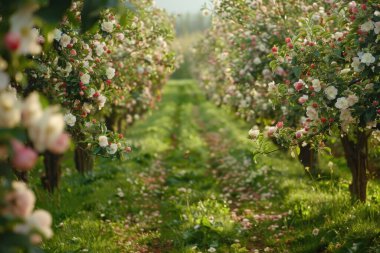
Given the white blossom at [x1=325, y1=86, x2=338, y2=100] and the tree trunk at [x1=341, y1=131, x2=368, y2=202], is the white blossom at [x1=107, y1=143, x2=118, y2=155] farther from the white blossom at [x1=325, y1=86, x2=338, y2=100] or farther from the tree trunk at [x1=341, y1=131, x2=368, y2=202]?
the tree trunk at [x1=341, y1=131, x2=368, y2=202]

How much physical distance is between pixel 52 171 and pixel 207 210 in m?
3.65

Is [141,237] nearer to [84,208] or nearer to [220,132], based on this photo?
[84,208]

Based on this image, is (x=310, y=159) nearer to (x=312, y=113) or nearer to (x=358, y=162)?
(x=358, y=162)

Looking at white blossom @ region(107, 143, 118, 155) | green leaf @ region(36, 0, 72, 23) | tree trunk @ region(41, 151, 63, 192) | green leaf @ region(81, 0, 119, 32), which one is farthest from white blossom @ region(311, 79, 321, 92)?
tree trunk @ region(41, 151, 63, 192)

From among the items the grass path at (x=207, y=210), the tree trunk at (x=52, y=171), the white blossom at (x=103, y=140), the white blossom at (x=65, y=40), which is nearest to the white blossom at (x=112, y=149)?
the white blossom at (x=103, y=140)

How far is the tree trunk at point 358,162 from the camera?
7273 millimetres

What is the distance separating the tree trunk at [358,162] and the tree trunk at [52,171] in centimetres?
563

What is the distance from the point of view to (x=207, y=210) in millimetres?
7938

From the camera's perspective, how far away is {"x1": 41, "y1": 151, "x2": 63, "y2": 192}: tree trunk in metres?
9.66

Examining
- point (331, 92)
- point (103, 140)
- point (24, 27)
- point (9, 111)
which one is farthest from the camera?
point (103, 140)

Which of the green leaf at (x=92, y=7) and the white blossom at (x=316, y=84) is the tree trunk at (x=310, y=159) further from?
the green leaf at (x=92, y=7)

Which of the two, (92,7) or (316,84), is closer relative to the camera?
(92,7)

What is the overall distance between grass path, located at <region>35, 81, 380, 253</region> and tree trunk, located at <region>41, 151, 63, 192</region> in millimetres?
285

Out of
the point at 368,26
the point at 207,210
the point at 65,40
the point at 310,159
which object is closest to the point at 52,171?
the point at 207,210
